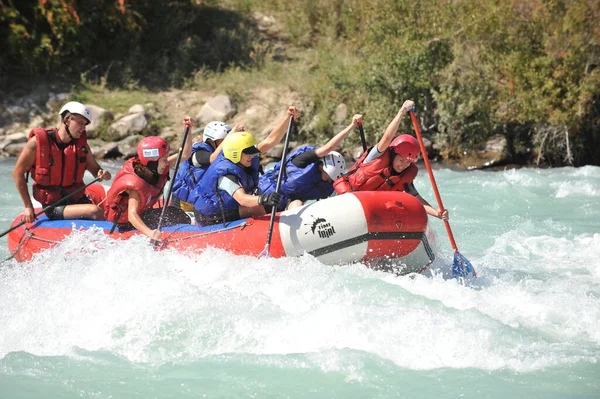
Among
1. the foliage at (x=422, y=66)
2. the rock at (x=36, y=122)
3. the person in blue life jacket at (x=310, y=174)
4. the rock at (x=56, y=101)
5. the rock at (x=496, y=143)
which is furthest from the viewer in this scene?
the rock at (x=56, y=101)

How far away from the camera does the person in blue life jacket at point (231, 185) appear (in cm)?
616

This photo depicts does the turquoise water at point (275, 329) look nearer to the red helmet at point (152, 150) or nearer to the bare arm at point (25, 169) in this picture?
the bare arm at point (25, 169)

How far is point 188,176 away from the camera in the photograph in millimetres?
7008

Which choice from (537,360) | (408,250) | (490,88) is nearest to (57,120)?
(490,88)

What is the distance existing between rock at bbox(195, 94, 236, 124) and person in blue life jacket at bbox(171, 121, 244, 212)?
747 cm

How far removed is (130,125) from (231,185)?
865cm

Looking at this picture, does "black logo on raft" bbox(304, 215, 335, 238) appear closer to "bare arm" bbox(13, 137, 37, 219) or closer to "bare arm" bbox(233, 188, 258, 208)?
"bare arm" bbox(233, 188, 258, 208)

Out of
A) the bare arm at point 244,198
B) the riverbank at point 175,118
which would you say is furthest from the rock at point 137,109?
the bare arm at point 244,198

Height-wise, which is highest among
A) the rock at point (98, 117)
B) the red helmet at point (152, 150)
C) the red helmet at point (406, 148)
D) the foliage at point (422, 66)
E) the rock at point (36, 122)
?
the red helmet at point (406, 148)

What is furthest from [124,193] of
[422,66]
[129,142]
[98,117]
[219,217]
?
[422,66]

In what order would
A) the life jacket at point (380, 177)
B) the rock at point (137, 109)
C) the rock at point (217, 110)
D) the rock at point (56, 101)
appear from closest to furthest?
the life jacket at point (380, 177), the rock at point (137, 109), the rock at point (217, 110), the rock at point (56, 101)

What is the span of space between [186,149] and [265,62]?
10.0 metres

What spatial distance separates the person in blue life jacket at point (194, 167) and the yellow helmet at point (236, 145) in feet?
1.71

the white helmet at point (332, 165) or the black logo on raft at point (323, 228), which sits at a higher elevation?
the white helmet at point (332, 165)
